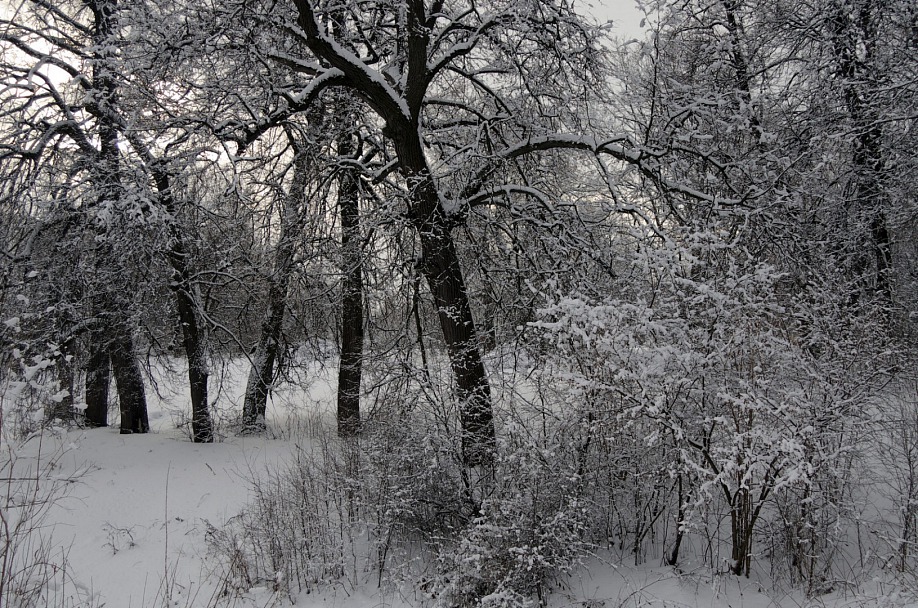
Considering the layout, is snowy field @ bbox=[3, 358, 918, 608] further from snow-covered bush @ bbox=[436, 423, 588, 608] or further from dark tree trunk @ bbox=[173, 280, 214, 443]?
dark tree trunk @ bbox=[173, 280, 214, 443]

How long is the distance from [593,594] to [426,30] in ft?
18.0

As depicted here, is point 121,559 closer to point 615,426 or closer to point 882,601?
point 615,426

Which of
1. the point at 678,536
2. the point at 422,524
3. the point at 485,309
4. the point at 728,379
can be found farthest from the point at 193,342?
the point at 728,379

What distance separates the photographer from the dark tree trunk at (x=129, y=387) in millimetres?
9758

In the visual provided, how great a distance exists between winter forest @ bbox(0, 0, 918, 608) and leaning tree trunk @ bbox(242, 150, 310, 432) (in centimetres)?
8

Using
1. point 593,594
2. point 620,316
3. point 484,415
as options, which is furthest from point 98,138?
point 593,594

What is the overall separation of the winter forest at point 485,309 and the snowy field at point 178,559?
0.12ft

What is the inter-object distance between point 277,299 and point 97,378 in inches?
152

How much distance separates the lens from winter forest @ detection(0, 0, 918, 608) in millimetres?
4738

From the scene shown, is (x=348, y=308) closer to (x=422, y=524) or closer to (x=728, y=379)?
(x=422, y=524)

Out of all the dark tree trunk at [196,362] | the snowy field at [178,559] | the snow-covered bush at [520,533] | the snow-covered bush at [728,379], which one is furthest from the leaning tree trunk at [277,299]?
the snow-covered bush at [728,379]

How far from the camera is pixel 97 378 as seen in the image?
10.5m

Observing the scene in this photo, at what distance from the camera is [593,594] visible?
4902 millimetres

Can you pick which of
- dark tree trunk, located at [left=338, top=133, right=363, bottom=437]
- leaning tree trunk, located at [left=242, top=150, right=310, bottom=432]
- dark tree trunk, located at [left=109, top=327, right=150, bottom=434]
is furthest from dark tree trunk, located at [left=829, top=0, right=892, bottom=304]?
dark tree trunk, located at [left=109, top=327, right=150, bottom=434]
